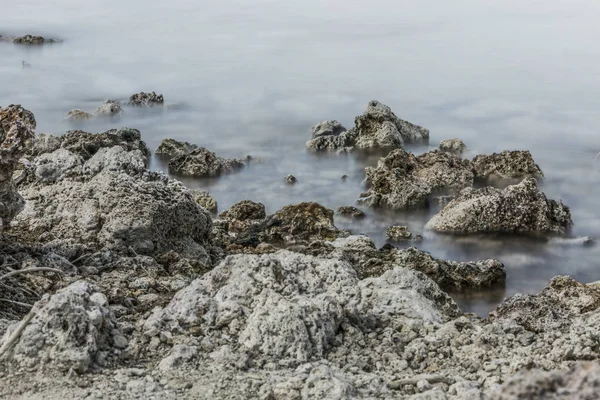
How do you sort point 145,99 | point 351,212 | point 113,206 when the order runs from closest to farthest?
1. point 113,206
2. point 351,212
3. point 145,99

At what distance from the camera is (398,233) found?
11.1 meters

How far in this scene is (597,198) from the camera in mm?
13148

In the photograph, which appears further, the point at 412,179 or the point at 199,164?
the point at 199,164

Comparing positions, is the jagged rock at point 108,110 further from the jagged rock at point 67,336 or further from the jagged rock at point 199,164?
the jagged rock at point 67,336

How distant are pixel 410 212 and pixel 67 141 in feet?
16.3

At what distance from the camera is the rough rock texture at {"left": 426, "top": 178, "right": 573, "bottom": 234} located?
11.3m

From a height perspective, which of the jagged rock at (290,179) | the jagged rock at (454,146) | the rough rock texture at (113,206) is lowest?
the jagged rock at (290,179)

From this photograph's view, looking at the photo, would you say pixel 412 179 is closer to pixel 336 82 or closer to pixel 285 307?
pixel 285 307

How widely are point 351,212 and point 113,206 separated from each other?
5.38m

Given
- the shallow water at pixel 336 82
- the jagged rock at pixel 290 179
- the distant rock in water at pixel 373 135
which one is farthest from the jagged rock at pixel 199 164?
the distant rock in water at pixel 373 135

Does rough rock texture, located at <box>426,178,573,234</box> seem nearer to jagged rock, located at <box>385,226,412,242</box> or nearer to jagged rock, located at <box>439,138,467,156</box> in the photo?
jagged rock, located at <box>385,226,412,242</box>

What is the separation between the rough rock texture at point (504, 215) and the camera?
444 inches

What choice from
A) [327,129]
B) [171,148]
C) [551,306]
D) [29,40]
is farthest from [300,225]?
[29,40]

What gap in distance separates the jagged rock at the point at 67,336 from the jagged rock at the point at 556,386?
2.26 m
